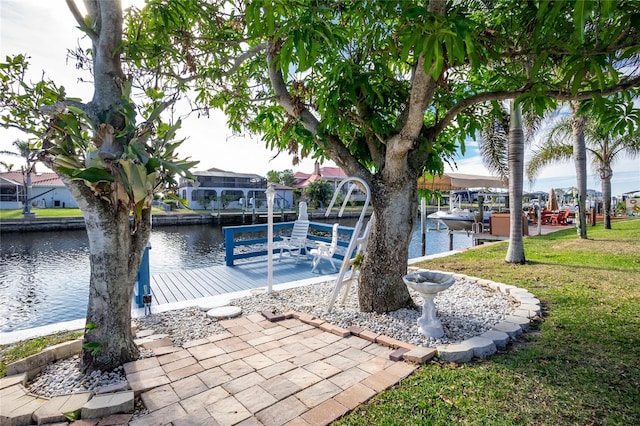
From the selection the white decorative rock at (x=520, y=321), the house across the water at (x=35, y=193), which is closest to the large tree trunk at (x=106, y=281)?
the white decorative rock at (x=520, y=321)

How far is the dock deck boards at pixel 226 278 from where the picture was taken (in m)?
6.19

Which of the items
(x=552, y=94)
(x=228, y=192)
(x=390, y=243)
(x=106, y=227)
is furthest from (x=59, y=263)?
(x=228, y=192)

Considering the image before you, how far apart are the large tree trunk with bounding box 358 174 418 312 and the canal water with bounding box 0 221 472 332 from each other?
6.03m

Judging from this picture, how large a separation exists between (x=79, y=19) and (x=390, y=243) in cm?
394

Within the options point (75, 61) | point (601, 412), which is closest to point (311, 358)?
point (601, 412)

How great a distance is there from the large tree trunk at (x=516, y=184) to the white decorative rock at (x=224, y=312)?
608cm

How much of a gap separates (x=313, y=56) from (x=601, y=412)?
3.21 m

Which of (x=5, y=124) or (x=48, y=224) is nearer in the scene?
(x=5, y=124)

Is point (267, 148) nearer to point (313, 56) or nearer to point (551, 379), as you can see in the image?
point (313, 56)

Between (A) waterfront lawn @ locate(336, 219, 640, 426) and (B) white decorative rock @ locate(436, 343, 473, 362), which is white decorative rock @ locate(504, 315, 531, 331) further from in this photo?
(B) white decorative rock @ locate(436, 343, 473, 362)

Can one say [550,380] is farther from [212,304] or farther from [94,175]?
[212,304]

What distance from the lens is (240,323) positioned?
13.8ft

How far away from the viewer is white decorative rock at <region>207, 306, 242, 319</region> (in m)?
4.40

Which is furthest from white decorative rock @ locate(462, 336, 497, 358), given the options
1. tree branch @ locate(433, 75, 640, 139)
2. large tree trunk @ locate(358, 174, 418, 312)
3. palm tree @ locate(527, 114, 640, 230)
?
palm tree @ locate(527, 114, 640, 230)
